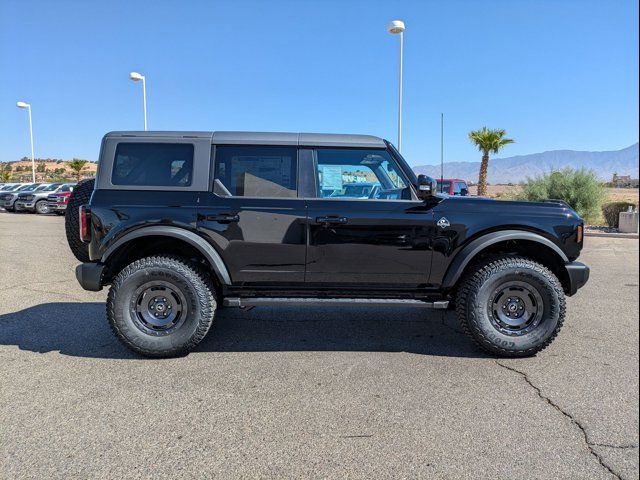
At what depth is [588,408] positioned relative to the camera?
304 centimetres

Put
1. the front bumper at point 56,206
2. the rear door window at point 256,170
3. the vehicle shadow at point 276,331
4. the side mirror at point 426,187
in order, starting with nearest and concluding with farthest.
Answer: the side mirror at point 426,187 < the rear door window at point 256,170 < the vehicle shadow at point 276,331 < the front bumper at point 56,206

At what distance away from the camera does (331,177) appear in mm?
4141

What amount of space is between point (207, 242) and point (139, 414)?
151 centimetres

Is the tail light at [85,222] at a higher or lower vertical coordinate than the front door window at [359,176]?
lower

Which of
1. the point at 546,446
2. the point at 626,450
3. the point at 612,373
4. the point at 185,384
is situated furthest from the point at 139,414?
the point at 612,373

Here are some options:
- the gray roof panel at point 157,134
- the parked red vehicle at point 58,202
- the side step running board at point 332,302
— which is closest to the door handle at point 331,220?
the side step running board at point 332,302

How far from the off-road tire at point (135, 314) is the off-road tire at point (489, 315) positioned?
92.1 inches

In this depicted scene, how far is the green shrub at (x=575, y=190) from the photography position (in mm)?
18172

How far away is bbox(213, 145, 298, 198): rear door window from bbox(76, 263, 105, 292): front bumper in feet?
4.11

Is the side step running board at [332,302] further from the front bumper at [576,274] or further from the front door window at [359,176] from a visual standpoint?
the front bumper at [576,274]

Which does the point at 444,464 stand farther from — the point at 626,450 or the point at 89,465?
the point at 89,465

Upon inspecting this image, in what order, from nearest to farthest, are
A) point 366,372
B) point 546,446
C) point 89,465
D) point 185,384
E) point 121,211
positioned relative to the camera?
point 89,465
point 546,446
point 185,384
point 366,372
point 121,211

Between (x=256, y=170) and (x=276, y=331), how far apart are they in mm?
1728

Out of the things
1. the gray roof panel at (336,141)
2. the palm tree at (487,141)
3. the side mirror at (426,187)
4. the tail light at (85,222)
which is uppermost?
the palm tree at (487,141)
